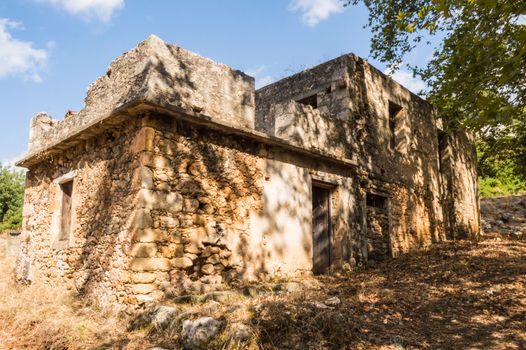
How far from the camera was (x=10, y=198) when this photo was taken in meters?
24.8

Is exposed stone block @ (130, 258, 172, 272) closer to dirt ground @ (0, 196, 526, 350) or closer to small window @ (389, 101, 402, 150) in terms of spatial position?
dirt ground @ (0, 196, 526, 350)

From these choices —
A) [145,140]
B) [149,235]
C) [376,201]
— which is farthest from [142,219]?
[376,201]

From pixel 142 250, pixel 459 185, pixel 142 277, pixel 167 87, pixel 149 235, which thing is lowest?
pixel 142 277

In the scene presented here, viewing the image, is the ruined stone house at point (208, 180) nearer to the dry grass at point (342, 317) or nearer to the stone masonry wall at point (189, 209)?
the stone masonry wall at point (189, 209)

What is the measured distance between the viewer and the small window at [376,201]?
1074 centimetres

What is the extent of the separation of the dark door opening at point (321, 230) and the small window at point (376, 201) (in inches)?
64.3

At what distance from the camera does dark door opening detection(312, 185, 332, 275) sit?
9289 mm

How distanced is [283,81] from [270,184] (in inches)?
167

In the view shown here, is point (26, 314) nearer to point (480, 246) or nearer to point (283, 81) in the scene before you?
point (283, 81)

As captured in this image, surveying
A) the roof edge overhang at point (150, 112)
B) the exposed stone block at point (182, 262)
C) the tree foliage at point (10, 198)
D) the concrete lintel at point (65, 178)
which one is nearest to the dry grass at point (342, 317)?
the exposed stone block at point (182, 262)

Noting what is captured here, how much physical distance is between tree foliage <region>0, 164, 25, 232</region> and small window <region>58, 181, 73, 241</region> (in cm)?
1778

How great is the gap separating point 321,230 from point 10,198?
21713 millimetres

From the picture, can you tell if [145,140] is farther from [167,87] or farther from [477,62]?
[477,62]

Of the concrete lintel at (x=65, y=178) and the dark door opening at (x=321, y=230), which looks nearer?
the concrete lintel at (x=65, y=178)
